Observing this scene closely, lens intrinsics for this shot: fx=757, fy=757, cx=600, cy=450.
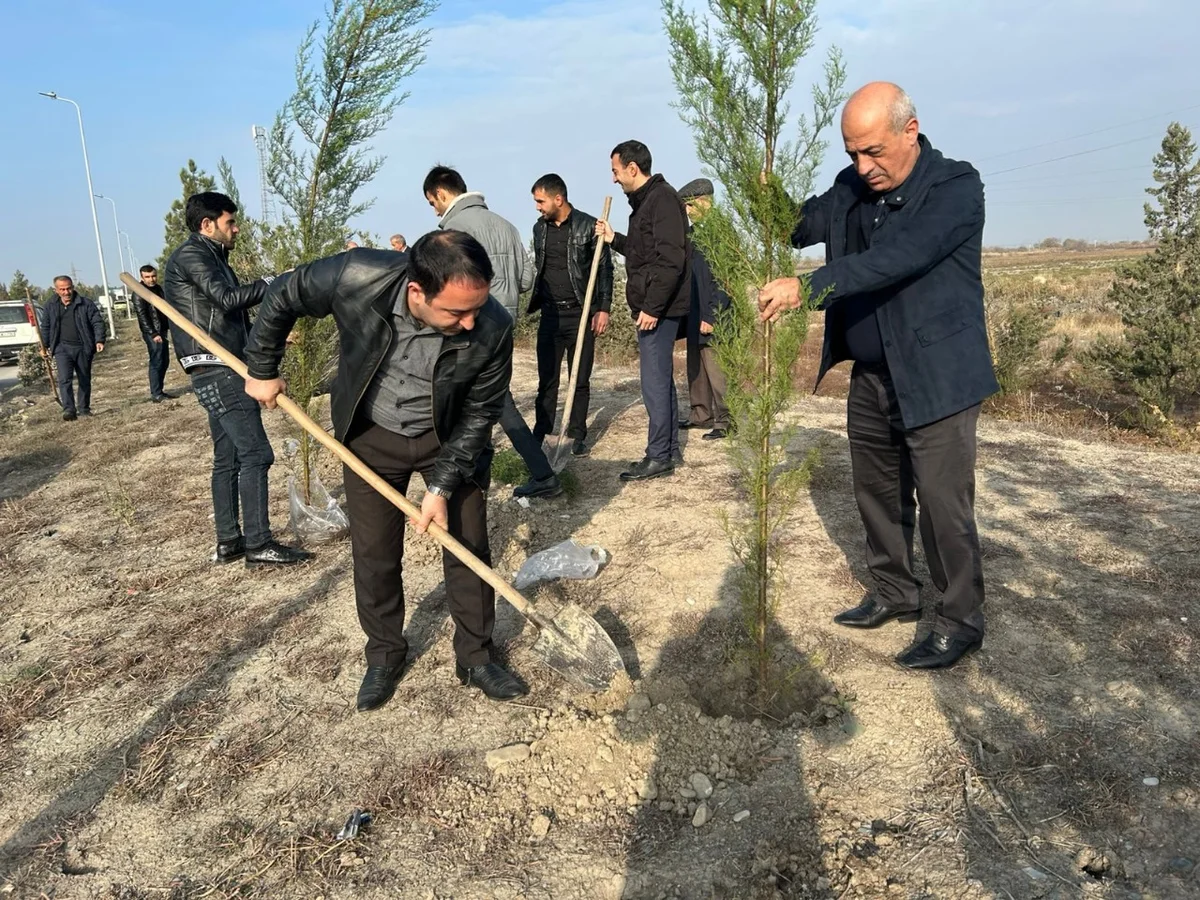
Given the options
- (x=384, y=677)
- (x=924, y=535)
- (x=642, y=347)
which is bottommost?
(x=384, y=677)

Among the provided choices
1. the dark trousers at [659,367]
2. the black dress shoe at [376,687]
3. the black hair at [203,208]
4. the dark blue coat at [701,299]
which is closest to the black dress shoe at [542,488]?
the dark trousers at [659,367]

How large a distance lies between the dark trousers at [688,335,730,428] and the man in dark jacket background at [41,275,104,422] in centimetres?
818

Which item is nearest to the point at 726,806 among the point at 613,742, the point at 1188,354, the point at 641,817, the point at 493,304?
the point at 641,817

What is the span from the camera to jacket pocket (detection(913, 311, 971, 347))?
→ 296 cm

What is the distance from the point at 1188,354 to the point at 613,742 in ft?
27.9

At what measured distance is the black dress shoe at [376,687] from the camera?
3.26 metres

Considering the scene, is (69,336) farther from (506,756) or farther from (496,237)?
(506,756)

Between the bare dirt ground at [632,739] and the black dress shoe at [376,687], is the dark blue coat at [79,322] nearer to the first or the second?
the bare dirt ground at [632,739]

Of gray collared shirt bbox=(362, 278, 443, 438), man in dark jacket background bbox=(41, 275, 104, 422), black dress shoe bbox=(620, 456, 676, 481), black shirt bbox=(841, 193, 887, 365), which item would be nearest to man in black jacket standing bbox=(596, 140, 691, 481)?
black dress shoe bbox=(620, 456, 676, 481)

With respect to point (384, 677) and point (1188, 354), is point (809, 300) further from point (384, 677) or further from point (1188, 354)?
point (1188, 354)

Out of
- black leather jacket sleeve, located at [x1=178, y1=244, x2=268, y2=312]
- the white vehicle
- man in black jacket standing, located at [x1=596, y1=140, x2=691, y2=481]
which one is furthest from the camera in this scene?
the white vehicle

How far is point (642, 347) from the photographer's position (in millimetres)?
5730

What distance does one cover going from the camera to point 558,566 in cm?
437

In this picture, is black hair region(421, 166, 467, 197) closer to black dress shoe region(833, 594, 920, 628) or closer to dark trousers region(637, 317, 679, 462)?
dark trousers region(637, 317, 679, 462)
